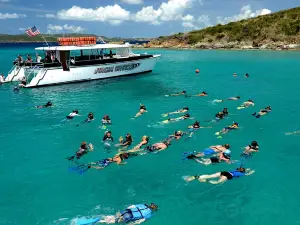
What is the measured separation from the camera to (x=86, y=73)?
134ft

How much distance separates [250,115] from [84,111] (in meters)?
14.7

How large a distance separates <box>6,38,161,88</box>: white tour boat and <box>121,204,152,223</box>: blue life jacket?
29.6 m

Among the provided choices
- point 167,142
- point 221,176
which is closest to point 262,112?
point 167,142

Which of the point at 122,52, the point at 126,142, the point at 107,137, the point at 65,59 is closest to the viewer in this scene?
the point at 126,142

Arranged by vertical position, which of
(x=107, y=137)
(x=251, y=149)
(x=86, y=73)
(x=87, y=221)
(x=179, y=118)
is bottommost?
(x=87, y=221)

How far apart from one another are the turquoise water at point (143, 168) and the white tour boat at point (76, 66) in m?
6.20

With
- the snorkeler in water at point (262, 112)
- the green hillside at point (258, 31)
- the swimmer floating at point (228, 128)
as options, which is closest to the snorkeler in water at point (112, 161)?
the swimmer floating at point (228, 128)

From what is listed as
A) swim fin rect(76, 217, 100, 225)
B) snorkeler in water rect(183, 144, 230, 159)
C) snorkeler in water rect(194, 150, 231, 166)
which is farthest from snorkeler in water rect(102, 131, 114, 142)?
swim fin rect(76, 217, 100, 225)

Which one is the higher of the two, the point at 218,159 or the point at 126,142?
the point at 126,142

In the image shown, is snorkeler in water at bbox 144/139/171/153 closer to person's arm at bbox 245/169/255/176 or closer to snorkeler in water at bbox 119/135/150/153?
snorkeler in water at bbox 119/135/150/153

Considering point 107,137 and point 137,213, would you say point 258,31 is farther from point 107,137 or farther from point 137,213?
point 137,213

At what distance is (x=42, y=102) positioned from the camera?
3111 centimetres

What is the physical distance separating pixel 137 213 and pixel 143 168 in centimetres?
455

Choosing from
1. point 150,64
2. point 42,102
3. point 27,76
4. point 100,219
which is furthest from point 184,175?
point 150,64
